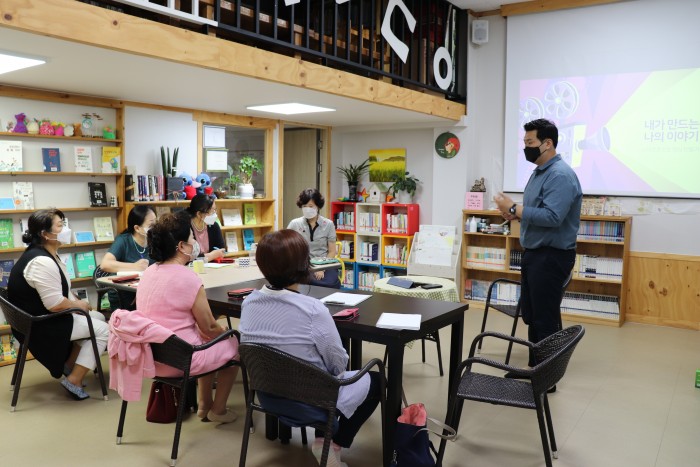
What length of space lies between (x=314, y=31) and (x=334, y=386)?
4.17 metres

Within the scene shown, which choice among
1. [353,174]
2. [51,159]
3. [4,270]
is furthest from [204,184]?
[353,174]

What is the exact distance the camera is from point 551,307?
12.8 feet

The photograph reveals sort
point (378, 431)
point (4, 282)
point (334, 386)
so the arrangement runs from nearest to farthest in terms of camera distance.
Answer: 1. point (334, 386)
2. point (378, 431)
3. point (4, 282)

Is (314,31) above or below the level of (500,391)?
above

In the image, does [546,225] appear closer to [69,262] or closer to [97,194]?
[97,194]

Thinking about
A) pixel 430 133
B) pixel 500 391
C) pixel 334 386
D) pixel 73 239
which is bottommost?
pixel 500 391

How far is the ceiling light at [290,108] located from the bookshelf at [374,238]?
5.94 ft

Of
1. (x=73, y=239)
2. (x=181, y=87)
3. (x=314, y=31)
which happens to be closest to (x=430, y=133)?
(x=314, y=31)

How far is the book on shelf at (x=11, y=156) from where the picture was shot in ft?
14.9

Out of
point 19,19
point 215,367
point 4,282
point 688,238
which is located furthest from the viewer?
point 688,238

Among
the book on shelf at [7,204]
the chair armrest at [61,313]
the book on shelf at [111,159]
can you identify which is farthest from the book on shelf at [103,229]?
the chair armrest at [61,313]

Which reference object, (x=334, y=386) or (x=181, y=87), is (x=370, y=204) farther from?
(x=334, y=386)

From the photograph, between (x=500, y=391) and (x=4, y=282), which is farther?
(x=4, y=282)

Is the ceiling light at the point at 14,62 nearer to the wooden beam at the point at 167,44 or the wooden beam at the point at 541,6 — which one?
the wooden beam at the point at 167,44
